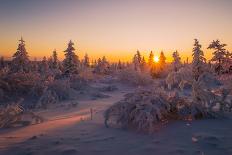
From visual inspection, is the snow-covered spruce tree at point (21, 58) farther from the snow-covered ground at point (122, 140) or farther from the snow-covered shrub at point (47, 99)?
the snow-covered ground at point (122, 140)

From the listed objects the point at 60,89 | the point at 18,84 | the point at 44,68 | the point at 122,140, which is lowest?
the point at 122,140

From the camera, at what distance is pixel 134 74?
2573 cm

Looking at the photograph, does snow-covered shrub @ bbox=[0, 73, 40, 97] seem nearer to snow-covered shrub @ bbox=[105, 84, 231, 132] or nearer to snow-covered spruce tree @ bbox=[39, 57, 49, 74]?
snow-covered spruce tree @ bbox=[39, 57, 49, 74]

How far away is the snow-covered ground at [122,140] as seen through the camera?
5242 mm

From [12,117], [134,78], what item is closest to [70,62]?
[134,78]

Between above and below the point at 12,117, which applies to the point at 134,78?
above

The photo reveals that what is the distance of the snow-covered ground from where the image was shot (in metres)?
5.24

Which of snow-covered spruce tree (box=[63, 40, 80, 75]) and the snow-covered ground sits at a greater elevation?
snow-covered spruce tree (box=[63, 40, 80, 75])

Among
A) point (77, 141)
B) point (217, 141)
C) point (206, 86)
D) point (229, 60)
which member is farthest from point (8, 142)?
point (229, 60)

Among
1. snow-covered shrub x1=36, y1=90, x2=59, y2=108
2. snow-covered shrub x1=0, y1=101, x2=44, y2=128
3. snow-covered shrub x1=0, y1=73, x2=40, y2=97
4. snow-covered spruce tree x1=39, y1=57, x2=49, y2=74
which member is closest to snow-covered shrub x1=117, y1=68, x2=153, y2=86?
snow-covered spruce tree x1=39, y1=57, x2=49, y2=74

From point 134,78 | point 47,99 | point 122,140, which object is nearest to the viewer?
point 122,140

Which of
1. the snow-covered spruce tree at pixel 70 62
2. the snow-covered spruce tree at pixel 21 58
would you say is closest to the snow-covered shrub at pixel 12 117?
the snow-covered spruce tree at pixel 70 62

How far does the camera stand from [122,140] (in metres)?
5.84

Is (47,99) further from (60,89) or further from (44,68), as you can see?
(44,68)
